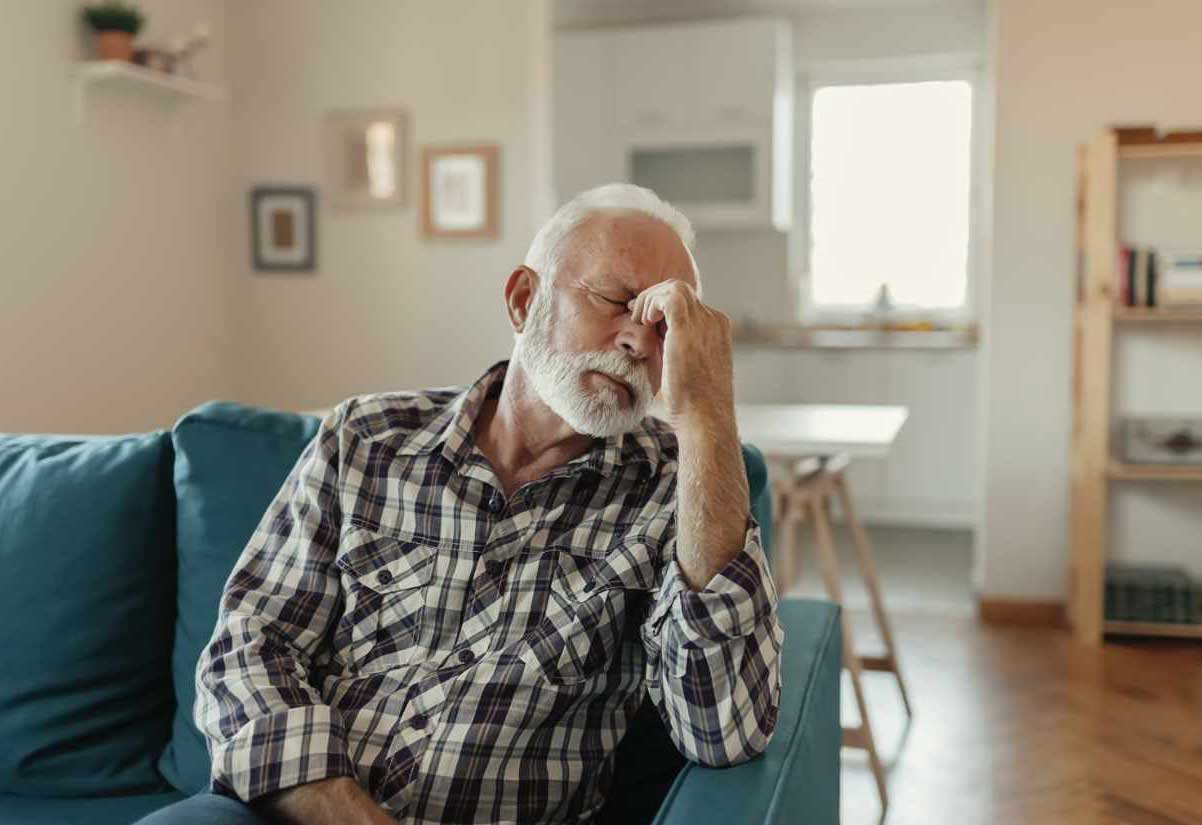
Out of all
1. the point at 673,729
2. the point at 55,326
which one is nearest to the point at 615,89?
the point at 55,326

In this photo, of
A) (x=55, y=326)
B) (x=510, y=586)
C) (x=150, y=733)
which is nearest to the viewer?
(x=510, y=586)

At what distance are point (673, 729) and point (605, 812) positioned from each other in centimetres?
27

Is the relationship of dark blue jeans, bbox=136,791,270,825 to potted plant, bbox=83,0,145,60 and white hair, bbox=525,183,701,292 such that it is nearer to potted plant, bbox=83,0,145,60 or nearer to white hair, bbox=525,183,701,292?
white hair, bbox=525,183,701,292

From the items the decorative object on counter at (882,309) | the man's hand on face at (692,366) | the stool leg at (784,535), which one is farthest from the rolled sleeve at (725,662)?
the decorative object on counter at (882,309)

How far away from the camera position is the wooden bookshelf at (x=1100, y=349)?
370cm

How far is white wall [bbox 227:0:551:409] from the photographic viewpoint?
Result: 14.8ft

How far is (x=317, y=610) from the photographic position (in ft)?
4.79

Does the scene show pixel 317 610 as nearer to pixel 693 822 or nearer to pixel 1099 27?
pixel 693 822

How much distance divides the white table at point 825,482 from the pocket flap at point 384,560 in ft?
4.36

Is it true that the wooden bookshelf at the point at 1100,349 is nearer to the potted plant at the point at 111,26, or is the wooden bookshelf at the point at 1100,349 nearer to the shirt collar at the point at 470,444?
the shirt collar at the point at 470,444

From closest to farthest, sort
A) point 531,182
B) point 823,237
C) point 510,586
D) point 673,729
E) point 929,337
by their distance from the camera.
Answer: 1. point 673,729
2. point 510,586
3. point 531,182
4. point 929,337
5. point 823,237

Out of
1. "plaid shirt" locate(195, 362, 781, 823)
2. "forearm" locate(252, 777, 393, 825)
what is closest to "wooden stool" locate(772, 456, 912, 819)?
"plaid shirt" locate(195, 362, 781, 823)

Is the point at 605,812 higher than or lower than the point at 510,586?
lower

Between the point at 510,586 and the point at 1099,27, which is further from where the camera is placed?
the point at 1099,27
